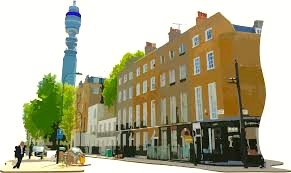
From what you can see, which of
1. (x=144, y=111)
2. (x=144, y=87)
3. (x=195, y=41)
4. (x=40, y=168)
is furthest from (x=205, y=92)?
(x=40, y=168)

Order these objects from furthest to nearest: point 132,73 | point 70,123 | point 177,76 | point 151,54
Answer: point 70,123
point 132,73
point 151,54
point 177,76

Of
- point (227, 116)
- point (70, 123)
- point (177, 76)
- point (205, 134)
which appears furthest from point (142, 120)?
point (70, 123)

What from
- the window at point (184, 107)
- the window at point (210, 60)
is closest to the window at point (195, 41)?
the window at point (210, 60)

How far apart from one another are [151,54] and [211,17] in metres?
15.4

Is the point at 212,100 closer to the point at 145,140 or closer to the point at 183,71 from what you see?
the point at 183,71

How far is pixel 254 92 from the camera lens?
29.7 m

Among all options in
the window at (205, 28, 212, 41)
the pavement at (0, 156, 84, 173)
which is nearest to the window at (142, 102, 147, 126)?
the window at (205, 28, 212, 41)

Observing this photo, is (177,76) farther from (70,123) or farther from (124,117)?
(70,123)

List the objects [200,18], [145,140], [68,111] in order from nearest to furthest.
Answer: [200,18] → [145,140] → [68,111]

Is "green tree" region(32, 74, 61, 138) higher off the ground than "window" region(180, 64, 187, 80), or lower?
lower

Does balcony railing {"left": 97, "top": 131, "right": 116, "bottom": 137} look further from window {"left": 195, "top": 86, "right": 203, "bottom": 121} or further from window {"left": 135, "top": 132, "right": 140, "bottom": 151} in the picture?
window {"left": 195, "top": 86, "right": 203, "bottom": 121}

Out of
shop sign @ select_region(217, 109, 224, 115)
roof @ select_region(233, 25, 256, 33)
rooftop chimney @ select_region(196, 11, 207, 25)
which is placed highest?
rooftop chimney @ select_region(196, 11, 207, 25)

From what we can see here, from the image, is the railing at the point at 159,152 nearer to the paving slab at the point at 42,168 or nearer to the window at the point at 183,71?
the window at the point at 183,71

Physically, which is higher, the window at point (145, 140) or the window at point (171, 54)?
the window at point (171, 54)
